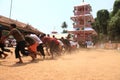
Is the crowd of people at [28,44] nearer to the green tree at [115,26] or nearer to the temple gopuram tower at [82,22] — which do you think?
the temple gopuram tower at [82,22]

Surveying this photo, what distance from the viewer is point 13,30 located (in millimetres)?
9438

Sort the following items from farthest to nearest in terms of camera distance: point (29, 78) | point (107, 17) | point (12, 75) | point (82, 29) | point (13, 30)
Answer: point (107, 17)
point (82, 29)
point (13, 30)
point (12, 75)
point (29, 78)

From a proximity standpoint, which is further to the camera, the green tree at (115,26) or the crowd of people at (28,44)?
the green tree at (115,26)

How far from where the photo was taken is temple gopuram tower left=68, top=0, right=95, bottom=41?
4547 centimetres

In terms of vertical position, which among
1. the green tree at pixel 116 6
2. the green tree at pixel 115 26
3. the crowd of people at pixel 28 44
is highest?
the green tree at pixel 116 6

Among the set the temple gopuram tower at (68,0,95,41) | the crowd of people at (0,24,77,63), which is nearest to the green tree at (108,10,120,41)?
the temple gopuram tower at (68,0,95,41)

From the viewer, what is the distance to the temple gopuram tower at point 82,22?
45.5m

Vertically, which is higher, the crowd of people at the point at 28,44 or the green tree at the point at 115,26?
the green tree at the point at 115,26

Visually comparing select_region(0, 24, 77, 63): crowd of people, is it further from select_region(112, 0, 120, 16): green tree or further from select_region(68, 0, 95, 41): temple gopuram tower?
select_region(112, 0, 120, 16): green tree

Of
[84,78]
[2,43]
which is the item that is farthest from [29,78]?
[2,43]

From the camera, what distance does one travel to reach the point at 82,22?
46.0m

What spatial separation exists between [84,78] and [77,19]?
41.0 m

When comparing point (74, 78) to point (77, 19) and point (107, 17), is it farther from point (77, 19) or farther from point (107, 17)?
point (107, 17)

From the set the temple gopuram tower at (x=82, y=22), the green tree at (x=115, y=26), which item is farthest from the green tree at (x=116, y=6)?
the temple gopuram tower at (x=82, y=22)
